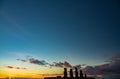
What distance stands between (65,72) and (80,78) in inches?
140

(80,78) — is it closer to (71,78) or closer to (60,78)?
(71,78)

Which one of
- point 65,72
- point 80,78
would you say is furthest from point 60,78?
point 80,78

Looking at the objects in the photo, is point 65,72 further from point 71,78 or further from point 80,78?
point 80,78

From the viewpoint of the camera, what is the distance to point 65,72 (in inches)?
1028

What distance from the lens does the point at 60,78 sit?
25844 mm

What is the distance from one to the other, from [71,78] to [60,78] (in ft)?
6.33

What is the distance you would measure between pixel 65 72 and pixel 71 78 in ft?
4.82

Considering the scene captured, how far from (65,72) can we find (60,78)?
4.39 ft

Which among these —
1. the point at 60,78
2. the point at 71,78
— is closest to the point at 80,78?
the point at 71,78

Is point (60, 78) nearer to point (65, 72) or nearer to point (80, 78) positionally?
point (65, 72)

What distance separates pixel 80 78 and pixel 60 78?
13.7 feet

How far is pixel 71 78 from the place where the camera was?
26.0 metres

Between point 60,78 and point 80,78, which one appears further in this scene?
point 80,78
